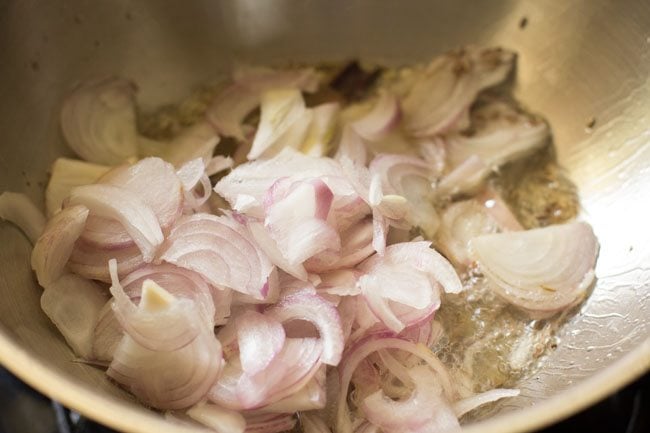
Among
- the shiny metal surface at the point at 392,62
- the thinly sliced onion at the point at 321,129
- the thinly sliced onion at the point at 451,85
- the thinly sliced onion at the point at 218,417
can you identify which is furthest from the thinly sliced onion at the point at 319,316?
the thinly sliced onion at the point at 451,85

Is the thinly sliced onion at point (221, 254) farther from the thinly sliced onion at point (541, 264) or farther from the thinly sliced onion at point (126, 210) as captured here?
the thinly sliced onion at point (541, 264)

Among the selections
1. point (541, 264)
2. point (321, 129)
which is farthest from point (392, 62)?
point (541, 264)

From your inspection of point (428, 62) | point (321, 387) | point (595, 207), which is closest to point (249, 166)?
point (321, 387)

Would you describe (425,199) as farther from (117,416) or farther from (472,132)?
(117,416)

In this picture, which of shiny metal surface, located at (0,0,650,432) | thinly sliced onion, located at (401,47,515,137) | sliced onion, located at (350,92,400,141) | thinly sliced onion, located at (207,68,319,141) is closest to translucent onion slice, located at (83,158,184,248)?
shiny metal surface, located at (0,0,650,432)

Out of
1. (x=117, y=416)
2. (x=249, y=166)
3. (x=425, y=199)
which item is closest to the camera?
(x=117, y=416)

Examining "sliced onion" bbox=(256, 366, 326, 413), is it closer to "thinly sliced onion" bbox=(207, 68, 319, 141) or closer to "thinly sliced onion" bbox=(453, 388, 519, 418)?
"thinly sliced onion" bbox=(453, 388, 519, 418)

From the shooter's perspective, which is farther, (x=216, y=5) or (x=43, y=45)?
(x=216, y=5)
